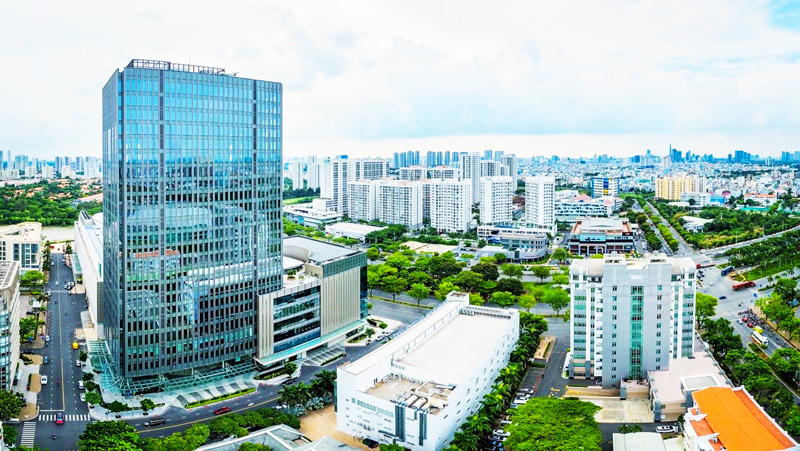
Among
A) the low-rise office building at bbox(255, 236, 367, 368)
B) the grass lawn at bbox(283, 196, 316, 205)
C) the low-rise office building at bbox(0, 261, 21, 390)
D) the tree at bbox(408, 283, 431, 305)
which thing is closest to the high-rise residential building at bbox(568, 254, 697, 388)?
the low-rise office building at bbox(255, 236, 367, 368)

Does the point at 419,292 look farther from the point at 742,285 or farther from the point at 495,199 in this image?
the point at 495,199

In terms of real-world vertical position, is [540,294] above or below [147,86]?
below

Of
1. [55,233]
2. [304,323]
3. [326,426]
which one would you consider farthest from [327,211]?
[326,426]

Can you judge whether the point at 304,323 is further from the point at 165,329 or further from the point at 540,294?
the point at 540,294

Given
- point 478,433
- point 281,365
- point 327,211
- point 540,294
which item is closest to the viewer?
point 478,433

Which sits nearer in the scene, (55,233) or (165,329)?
(165,329)

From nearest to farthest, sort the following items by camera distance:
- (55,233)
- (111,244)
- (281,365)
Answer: (111,244)
(281,365)
(55,233)

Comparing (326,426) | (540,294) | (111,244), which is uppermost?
(111,244)

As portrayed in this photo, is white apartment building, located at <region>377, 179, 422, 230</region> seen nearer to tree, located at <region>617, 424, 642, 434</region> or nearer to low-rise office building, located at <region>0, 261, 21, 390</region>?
low-rise office building, located at <region>0, 261, 21, 390</region>
